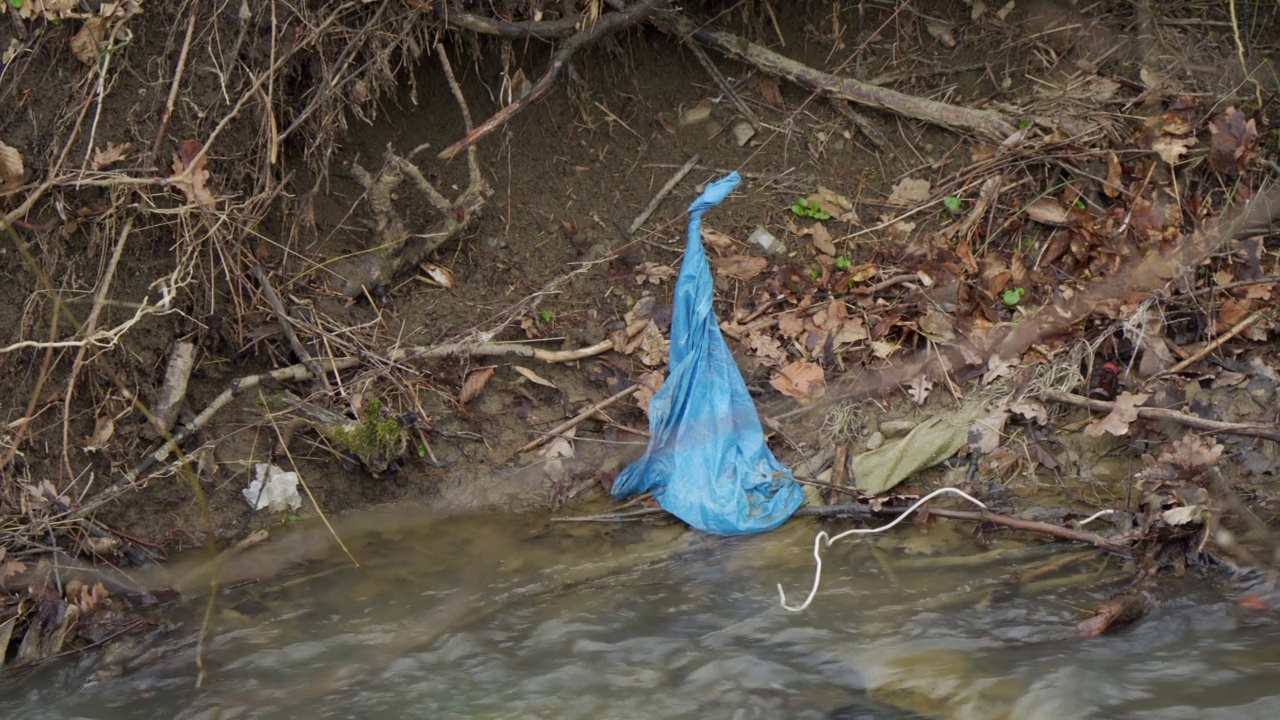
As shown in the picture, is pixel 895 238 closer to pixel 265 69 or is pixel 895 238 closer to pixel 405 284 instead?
pixel 405 284

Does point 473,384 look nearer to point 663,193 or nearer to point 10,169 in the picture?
point 663,193

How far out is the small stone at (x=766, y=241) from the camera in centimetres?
510

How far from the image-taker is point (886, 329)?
461 cm

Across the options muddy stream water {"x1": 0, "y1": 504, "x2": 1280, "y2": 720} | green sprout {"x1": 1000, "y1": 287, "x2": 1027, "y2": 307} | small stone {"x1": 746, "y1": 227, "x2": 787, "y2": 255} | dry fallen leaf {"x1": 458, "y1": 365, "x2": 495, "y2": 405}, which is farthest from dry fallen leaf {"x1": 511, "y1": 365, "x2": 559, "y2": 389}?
green sprout {"x1": 1000, "y1": 287, "x2": 1027, "y2": 307}

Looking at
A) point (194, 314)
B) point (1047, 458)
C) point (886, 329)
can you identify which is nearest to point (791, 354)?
point (886, 329)

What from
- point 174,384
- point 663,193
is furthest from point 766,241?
point 174,384

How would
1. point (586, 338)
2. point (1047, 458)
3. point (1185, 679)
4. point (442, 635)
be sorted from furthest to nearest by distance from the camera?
point (586, 338) → point (1047, 458) → point (442, 635) → point (1185, 679)

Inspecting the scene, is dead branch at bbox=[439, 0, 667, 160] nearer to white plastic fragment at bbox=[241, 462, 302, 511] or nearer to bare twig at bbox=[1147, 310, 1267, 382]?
white plastic fragment at bbox=[241, 462, 302, 511]

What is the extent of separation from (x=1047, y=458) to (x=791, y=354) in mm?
1136

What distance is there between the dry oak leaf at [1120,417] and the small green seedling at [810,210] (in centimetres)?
160

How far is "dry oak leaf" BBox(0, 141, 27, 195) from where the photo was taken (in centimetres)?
407

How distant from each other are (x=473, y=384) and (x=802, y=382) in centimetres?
141

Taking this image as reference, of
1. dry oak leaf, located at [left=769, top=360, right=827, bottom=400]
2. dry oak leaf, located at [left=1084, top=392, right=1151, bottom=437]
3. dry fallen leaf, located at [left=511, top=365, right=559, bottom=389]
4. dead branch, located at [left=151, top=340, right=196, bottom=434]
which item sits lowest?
dry oak leaf, located at [left=1084, top=392, right=1151, bottom=437]

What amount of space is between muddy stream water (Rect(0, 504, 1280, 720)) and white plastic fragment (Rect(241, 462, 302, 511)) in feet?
0.61
